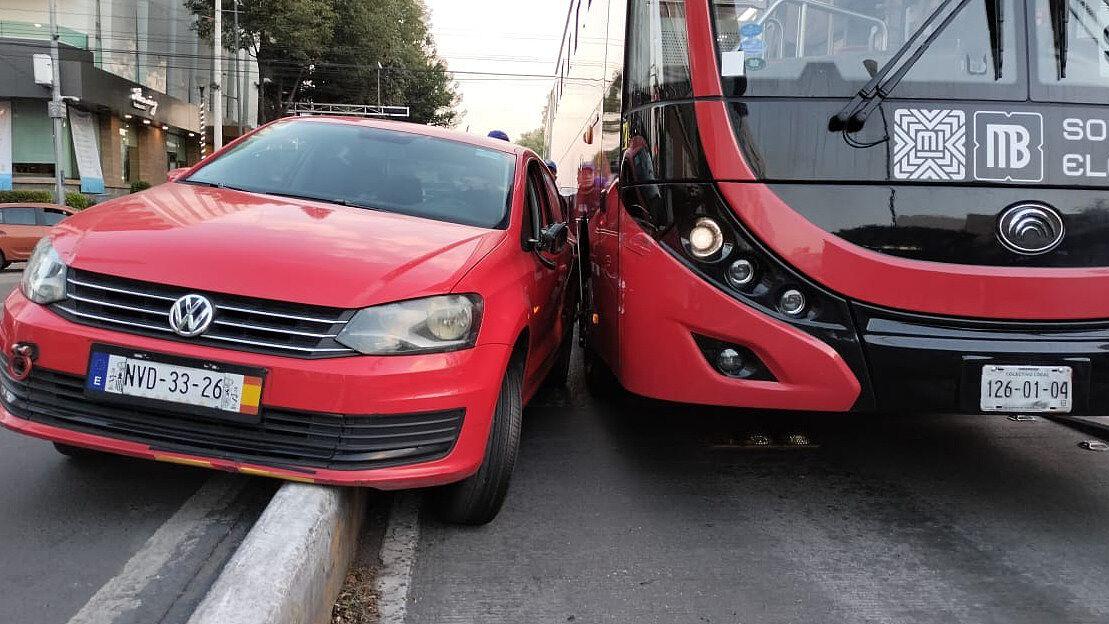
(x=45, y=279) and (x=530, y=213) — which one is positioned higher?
(x=530, y=213)

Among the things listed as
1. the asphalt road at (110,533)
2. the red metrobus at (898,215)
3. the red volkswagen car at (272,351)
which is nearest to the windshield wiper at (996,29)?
the red metrobus at (898,215)

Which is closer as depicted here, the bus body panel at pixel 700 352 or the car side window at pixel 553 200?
the bus body panel at pixel 700 352

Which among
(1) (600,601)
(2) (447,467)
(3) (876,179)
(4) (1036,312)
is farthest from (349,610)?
(4) (1036,312)

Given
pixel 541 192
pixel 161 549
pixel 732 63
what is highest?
pixel 732 63

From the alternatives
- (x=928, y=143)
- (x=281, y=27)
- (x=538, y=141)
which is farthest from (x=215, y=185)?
(x=538, y=141)

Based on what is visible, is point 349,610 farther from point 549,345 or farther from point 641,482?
point 549,345

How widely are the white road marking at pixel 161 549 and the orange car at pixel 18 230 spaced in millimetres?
15464

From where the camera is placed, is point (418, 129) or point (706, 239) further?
point (418, 129)

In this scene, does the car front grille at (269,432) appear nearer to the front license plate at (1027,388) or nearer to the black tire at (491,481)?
the black tire at (491,481)

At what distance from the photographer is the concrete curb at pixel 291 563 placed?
207cm

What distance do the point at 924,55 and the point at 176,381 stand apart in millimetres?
2983

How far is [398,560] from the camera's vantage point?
10.2 feet

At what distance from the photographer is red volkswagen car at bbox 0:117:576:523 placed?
9.22 ft

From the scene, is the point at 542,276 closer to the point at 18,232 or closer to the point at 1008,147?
the point at 1008,147
